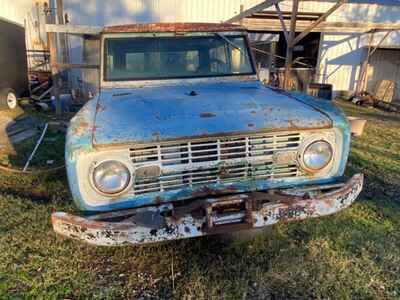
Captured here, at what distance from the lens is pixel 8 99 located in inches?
390

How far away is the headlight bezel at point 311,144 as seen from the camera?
7.90ft

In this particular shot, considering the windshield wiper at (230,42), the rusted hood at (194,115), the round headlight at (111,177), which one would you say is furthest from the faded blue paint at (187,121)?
the windshield wiper at (230,42)

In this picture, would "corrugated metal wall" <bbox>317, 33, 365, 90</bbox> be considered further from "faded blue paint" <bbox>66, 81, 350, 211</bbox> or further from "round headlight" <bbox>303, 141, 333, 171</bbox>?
"round headlight" <bbox>303, 141, 333, 171</bbox>

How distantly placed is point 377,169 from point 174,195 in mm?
4130

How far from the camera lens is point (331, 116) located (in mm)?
2479

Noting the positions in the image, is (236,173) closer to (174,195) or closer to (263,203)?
(263,203)

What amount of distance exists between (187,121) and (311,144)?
96 centimetres

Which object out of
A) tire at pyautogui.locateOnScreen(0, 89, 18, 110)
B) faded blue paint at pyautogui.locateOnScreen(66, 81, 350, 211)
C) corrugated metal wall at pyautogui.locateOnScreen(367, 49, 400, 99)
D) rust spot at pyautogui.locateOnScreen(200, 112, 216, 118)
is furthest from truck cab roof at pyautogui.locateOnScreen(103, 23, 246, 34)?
corrugated metal wall at pyautogui.locateOnScreen(367, 49, 400, 99)

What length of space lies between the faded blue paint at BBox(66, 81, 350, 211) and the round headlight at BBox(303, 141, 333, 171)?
125 millimetres

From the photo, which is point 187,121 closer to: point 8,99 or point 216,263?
point 216,263

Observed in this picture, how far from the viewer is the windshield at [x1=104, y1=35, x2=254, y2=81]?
11.5 ft

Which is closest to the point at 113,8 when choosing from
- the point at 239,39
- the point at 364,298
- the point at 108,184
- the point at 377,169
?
the point at 239,39

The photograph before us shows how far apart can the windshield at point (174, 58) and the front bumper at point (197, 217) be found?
1747mm

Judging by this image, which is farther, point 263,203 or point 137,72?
point 137,72
